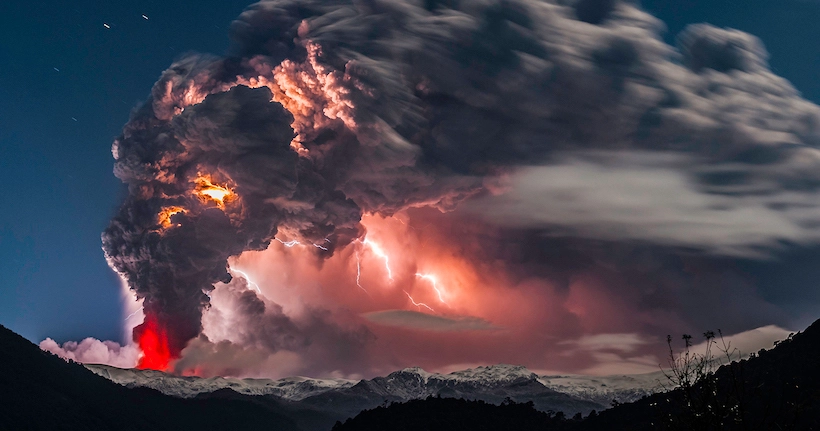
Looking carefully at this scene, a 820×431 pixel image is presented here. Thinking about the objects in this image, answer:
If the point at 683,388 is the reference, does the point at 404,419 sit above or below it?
above

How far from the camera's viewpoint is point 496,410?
168 metres

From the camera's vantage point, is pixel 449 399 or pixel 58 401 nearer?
pixel 58 401

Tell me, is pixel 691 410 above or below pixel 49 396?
below

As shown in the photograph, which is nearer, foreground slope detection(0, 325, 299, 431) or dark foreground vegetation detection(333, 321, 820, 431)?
dark foreground vegetation detection(333, 321, 820, 431)

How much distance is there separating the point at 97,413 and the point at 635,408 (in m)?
122

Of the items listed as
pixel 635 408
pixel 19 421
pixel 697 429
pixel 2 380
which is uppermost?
pixel 2 380

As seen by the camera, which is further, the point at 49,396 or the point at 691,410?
the point at 49,396

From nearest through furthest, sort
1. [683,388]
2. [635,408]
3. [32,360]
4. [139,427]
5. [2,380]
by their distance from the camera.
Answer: [683,388] → [635,408] → [2,380] → [32,360] → [139,427]

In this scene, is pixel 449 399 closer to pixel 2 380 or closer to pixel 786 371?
pixel 786 371

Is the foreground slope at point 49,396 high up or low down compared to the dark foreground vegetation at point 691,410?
up

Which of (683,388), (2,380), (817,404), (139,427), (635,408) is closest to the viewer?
(683,388)

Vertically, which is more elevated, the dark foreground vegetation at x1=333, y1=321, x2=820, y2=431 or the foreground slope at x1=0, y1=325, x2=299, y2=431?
the foreground slope at x1=0, y1=325, x2=299, y2=431

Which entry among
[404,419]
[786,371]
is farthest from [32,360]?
[786,371]

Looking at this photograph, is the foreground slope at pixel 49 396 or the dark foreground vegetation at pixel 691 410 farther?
the foreground slope at pixel 49 396
